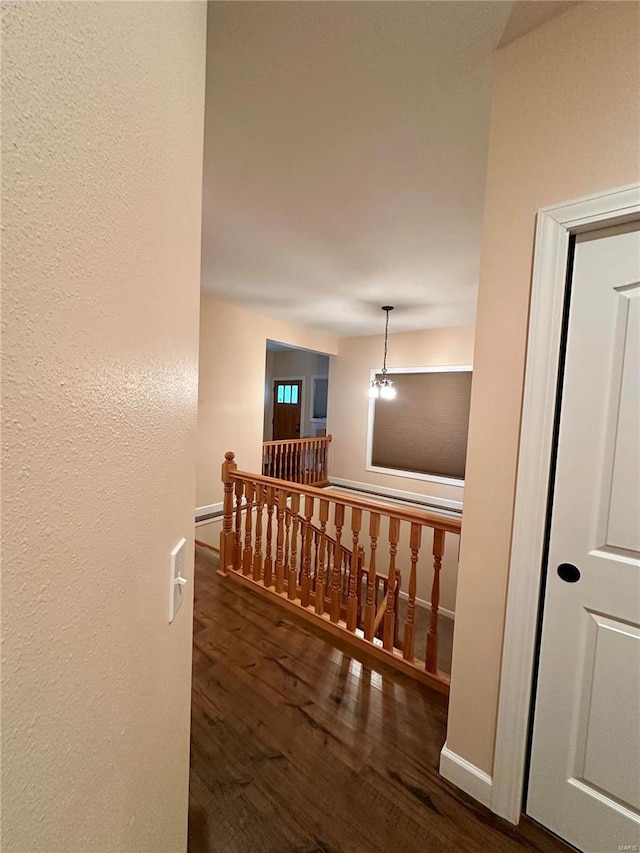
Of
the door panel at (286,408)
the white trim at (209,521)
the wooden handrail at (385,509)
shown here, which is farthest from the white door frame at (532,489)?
the door panel at (286,408)

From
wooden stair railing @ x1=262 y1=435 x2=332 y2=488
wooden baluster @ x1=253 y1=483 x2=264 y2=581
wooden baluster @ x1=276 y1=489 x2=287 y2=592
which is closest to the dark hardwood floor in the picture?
wooden baluster @ x1=276 y1=489 x2=287 y2=592

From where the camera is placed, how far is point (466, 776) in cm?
127

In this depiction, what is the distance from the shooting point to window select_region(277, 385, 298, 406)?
8.09m

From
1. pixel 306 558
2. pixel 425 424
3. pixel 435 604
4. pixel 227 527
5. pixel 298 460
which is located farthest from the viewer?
pixel 298 460

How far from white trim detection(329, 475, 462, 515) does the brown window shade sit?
35cm

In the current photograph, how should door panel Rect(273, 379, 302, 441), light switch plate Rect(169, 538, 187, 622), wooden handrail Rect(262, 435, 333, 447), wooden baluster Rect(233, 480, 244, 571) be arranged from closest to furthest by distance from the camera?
light switch plate Rect(169, 538, 187, 622) → wooden baluster Rect(233, 480, 244, 571) → wooden handrail Rect(262, 435, 333, 447) → door panel Rect(273, 379, 302, 441)

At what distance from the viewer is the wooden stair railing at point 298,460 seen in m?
5.31

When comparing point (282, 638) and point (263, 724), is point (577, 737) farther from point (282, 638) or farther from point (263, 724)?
point (282, 638)

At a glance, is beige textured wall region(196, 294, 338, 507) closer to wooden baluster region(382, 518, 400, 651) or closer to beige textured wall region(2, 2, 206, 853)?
wooden baluster region(382, 518, 400, 651)

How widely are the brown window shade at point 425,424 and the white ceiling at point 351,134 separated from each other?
6.53 ft

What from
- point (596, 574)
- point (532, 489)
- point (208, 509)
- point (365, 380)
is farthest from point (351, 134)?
point (365, 380)

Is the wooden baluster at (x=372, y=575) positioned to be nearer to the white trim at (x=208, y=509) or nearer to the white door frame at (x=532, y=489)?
the white door frame at (x=532, y=489)

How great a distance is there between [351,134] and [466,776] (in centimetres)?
259

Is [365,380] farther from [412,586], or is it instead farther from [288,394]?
[412,586]
